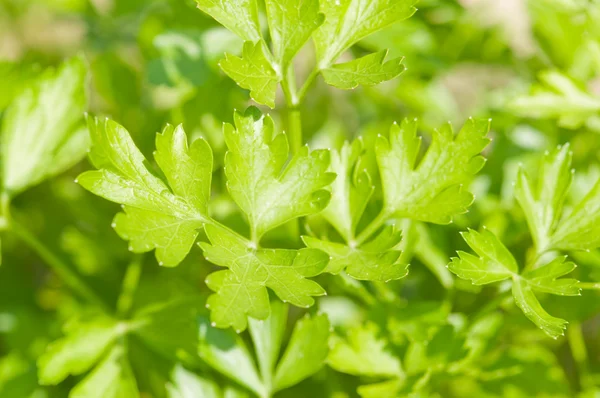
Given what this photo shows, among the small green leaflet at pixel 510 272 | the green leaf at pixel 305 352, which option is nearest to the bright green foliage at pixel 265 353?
the green leaf at pixel 305 352

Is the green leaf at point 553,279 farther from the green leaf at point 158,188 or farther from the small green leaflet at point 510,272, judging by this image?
the green leaf at point 158,188

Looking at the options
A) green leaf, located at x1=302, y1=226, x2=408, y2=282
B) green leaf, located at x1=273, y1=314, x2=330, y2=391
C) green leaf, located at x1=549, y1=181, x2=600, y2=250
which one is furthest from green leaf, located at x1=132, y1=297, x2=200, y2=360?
green leaf, located at x1=549, y1=181, x2=600, y2=250

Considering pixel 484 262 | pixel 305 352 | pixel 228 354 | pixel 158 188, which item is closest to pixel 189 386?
pixel 228 354

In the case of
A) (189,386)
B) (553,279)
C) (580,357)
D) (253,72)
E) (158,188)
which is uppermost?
(253,72)

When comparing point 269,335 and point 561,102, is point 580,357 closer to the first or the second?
point 561,102

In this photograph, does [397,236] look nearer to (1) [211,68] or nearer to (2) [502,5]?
(1) [211,68]

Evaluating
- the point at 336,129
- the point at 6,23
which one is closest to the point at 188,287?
the point at 336,129
